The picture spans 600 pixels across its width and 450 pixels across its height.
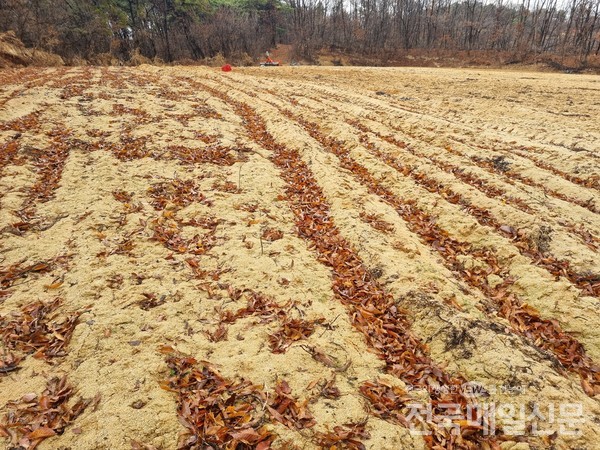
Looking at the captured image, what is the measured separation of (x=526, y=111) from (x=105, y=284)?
43.7ft

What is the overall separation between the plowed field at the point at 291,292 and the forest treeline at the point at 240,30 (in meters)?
22.0

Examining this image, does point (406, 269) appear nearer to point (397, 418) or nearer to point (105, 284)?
point (397, 418)

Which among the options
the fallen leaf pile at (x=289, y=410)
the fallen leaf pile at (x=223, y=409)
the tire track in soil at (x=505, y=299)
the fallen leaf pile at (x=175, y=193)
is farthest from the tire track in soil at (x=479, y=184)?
→ the fallen leaf pile at (x=175, y=193)

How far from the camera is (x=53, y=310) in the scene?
3.07 meters

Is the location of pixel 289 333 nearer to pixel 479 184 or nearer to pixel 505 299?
pixel 505 299

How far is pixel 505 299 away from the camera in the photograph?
3621 millimetres

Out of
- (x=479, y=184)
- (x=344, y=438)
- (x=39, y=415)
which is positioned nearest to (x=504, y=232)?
(x=479, y=184)

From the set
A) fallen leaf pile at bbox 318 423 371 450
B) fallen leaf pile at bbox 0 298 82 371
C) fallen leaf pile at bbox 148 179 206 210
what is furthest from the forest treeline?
fallen leaf pile at bbox 318 423 371 450

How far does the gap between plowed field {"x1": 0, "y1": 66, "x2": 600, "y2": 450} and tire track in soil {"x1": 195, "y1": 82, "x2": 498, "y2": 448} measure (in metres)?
0.02

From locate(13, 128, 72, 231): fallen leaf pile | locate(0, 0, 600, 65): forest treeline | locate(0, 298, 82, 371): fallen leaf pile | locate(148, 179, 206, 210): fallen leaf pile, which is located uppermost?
locate(0, 0, 600, 65): forest treeline

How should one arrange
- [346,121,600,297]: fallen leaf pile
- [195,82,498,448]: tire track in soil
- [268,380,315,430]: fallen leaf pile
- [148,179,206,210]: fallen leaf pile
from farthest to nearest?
[148,179,206,210]: fallen leaf pile
[346,121,600,297]: fallen leaf pile
[195,82,498,448]: tire track in soil
[268,380,315,430]: fallen leaf pile

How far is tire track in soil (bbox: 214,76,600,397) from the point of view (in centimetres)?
Result: 293

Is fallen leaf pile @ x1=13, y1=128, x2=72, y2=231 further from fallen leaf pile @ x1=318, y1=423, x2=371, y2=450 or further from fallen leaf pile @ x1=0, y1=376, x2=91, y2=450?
fallen leaf pile @ x1=318, y1=423, x2=371, y2=450

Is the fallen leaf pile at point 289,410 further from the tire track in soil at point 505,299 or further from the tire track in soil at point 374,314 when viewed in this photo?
the tire track in soil at point 505,299
